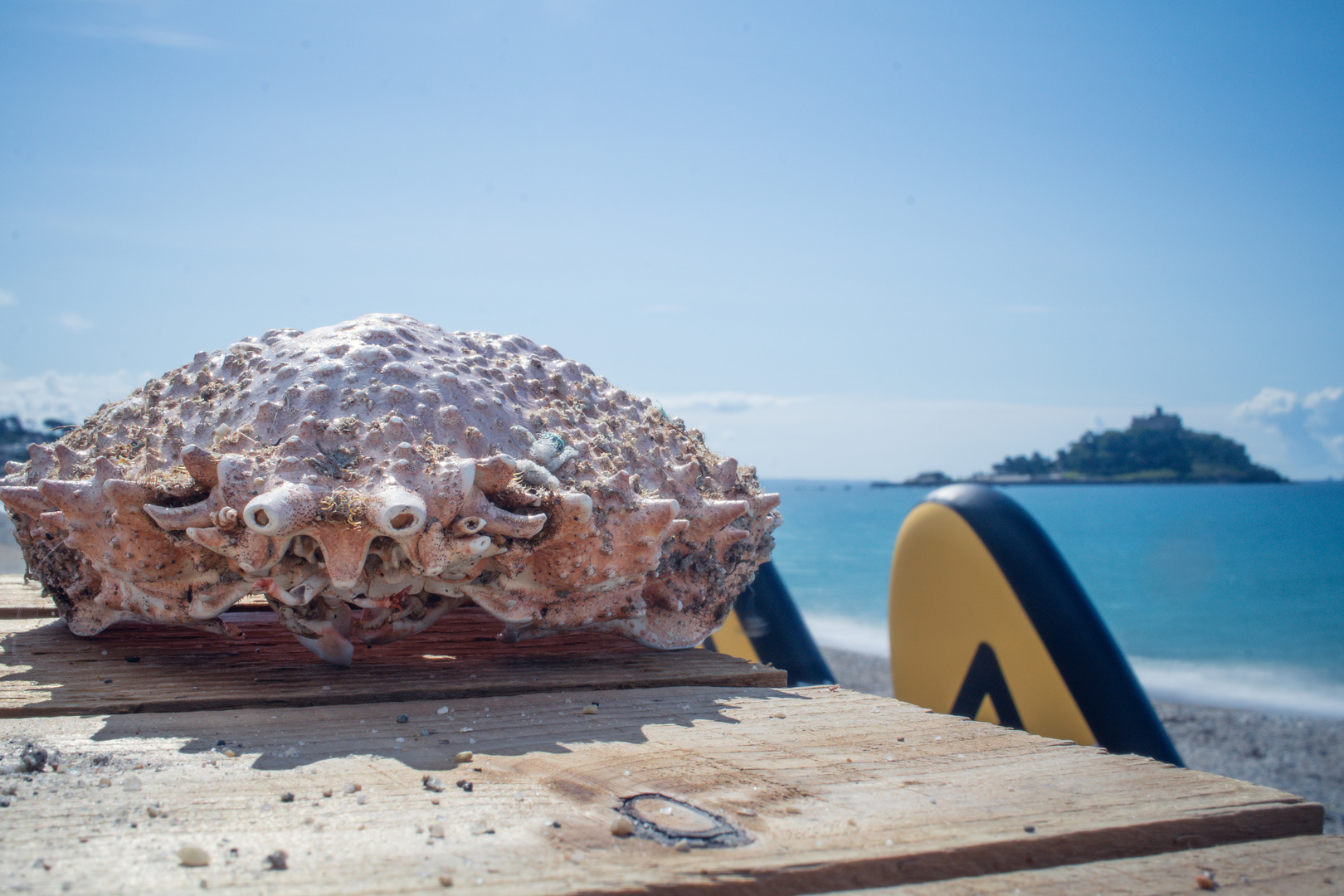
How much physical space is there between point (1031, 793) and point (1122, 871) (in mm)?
257

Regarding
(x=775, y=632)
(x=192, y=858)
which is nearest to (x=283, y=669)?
(x=192, y=858)

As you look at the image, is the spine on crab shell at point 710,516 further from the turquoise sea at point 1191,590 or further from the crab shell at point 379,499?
the turquoise sea at point 1191,590

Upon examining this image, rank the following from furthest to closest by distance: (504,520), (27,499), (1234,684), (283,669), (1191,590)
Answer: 1. (1191,590)
2. (1234,684)
3. (27,499)
4. (283,669)
5. (504,520)

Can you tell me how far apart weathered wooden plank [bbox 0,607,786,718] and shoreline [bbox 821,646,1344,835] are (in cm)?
676

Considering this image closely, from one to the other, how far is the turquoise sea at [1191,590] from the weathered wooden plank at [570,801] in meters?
4.98

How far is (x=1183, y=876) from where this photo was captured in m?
1.31

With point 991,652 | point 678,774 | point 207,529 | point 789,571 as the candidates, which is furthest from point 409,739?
point 789,571

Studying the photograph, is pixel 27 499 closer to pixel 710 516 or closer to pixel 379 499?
pixel 379 499

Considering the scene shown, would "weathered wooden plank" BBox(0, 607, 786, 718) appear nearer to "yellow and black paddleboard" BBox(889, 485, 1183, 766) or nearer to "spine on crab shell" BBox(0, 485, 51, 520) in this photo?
"spine on crab shell" BBox(0, 485, 51, 520)

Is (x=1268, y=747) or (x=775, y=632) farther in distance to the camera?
(x=1268, y=747)

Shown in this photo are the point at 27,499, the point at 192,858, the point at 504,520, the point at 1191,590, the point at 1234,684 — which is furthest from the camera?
the point at 1191,590

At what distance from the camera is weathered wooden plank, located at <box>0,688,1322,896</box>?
4.01ft

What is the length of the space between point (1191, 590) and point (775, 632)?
32762 millimetres

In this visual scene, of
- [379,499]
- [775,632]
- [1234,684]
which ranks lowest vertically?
[1234,684]
